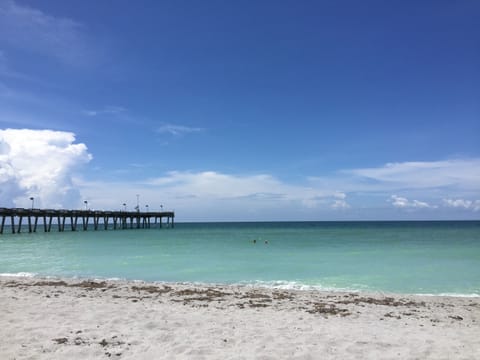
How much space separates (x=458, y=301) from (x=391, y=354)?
22.0 feet

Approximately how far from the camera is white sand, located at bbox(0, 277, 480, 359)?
6184 mm

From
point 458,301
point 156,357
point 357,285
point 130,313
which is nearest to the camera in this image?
point 156,357

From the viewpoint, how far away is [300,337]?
23.2 feet

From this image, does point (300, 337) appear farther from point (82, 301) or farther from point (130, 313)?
point (82, 301)

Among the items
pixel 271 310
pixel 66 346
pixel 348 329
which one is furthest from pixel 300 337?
→ pixel 66 346

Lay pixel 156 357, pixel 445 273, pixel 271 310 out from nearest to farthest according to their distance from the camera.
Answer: pixel 156 357 → pixel 271 310 → pixel 445 273

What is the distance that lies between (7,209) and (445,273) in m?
48.4

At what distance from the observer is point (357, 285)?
47.7ft

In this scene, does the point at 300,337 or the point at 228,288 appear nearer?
the point at 300,337

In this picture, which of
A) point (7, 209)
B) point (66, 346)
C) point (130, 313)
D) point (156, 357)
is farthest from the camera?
point (7, 209)

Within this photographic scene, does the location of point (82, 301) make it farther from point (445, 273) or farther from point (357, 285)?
point (445, 273)

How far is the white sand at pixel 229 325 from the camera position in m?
6.18

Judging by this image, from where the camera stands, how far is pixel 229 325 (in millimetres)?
7973

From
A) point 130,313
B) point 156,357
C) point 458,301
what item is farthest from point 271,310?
point 458,301
